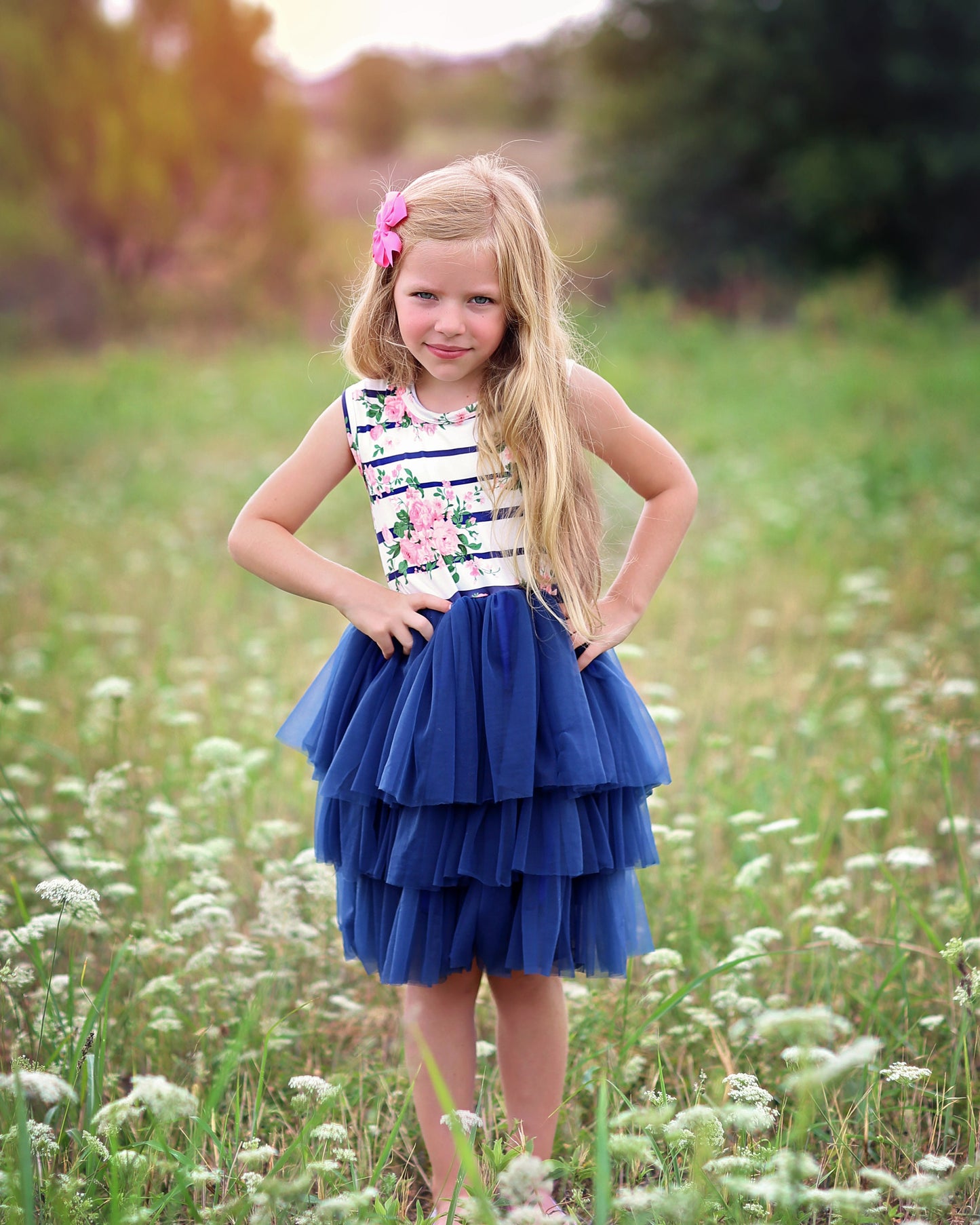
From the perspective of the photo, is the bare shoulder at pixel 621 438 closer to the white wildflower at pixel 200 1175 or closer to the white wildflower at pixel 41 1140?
the white wildflower at pixel 200 1175

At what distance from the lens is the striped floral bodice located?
5.72 feet

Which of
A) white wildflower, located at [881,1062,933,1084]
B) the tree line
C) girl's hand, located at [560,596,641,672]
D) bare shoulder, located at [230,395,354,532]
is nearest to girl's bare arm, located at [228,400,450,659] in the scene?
bare shoulder, located at [230,395,354,532]

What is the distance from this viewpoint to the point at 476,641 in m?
1.69

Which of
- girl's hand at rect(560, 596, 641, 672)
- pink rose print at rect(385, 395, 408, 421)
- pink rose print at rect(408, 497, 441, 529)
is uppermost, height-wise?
pink rose print at rect(385, 395, 408, 421)

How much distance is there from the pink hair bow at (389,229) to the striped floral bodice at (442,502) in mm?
237

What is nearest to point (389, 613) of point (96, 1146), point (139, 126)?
point (96, 1146)

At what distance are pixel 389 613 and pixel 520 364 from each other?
459 millimetres

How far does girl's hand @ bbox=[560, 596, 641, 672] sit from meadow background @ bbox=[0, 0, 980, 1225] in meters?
0.32

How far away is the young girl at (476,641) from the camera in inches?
65.5

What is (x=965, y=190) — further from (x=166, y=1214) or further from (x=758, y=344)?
(x=166, y=1214)

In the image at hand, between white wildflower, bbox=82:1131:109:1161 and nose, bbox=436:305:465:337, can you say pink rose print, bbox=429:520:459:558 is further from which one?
white wildflower, bbox=82:1131:109:1161

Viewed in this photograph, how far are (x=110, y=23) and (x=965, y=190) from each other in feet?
43.5

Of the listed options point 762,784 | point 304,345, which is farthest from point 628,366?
point 762,784

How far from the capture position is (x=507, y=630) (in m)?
1.69
